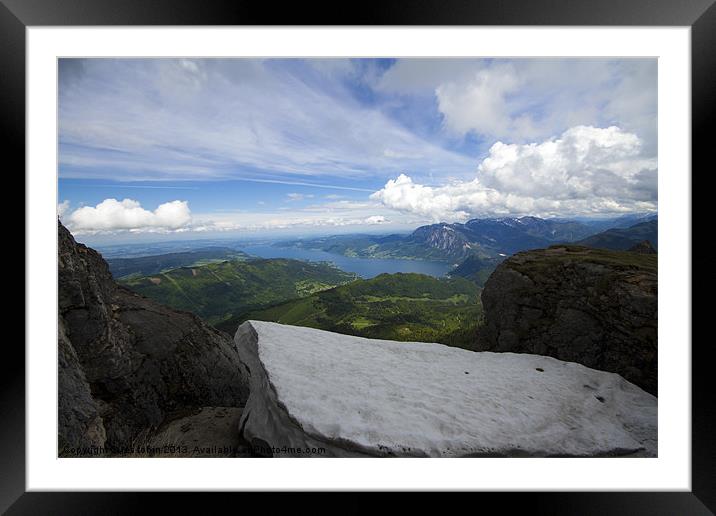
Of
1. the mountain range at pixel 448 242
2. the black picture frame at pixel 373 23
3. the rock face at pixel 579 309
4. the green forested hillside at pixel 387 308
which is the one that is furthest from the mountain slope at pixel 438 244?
the black picture frame at pixel 373 23

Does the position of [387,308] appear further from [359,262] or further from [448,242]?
[448,242]

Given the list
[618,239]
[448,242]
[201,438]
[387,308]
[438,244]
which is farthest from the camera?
[438,244]

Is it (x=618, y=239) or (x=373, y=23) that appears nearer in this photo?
(x=373, y=23)

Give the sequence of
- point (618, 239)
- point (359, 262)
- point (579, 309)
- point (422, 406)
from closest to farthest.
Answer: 1. point (422, 406)
2. point (579, 309)
3. point (618, 239)
4. point (359, 262)

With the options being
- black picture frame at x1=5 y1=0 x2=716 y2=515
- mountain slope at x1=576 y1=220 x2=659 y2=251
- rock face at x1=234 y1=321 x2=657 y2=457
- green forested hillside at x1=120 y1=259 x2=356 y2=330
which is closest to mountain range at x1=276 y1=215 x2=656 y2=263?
mountain slope at x1=576 y1=220 x2=659 y2=251

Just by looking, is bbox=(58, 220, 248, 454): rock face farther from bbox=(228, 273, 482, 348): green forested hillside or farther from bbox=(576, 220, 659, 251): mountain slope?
bbox=(228, 273, 482, 348): green forested hillside

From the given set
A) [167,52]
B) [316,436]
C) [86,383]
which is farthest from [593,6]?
[86,383]

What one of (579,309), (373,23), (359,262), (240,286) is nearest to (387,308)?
(359,262)

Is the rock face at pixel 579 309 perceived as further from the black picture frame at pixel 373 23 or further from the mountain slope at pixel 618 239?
the black picture frame at pixel 373 23
